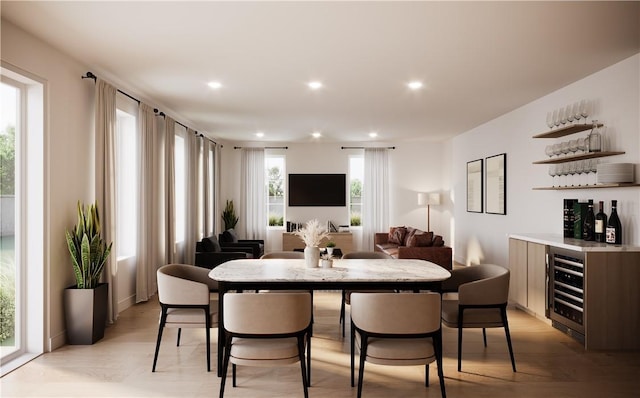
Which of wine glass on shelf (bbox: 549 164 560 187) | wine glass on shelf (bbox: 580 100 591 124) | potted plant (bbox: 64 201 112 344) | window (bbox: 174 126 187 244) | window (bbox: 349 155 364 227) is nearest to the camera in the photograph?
potted plant (bbox: 64 201 112 344)

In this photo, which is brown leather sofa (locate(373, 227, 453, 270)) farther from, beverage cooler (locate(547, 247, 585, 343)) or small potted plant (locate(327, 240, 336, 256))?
beverage cooler (locate(547, 247, 585, 343))

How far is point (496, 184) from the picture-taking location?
7.05m

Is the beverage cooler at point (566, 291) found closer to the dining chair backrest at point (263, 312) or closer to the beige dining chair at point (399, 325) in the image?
the beige dining chair at point (399, 325)

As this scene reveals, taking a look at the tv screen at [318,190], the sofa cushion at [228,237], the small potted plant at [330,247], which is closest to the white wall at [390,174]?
the tv screen at [318,190]

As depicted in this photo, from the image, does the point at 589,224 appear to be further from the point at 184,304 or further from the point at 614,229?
the point at 184,304

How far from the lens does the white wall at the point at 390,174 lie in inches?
401

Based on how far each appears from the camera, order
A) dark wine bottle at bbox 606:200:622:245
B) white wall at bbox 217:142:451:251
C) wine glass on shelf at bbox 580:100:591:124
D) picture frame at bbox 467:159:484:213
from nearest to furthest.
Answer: dark wine bottle at bbox 606:200:622:245 < wine glass on shelf at bbox 580:100:591:124 < picture frame at bbox 467:159:484:213 < white wall at bbox 217:142:451:251

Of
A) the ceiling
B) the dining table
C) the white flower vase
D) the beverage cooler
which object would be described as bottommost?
the beverage cooler

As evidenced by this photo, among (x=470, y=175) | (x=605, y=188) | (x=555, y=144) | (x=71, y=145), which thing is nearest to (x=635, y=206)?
(x=605, y=188)

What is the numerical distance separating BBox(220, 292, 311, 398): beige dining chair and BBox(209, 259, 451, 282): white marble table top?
15.9 inches

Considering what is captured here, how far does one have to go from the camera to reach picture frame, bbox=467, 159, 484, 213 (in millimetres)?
7754

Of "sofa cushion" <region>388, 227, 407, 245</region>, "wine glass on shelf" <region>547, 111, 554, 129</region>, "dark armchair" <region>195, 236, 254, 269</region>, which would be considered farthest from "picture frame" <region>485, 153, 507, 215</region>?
"dark armchair" <region>195, 236, 254, 269</region>

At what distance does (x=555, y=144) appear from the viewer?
509 cm

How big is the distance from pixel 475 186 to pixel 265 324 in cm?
627
